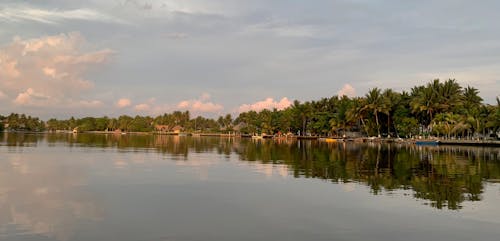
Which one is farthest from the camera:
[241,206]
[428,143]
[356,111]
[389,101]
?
[356,111]

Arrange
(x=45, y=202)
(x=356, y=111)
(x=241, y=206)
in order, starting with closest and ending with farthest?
(x=45, y=202) → (x=241, y=206) → (x=356, y=111)

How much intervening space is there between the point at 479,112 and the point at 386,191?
247 feet

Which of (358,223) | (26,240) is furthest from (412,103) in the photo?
(26,240)

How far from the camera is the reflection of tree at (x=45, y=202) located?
13070 mm

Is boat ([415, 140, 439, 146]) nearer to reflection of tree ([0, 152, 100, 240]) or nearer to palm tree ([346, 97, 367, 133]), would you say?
palm tree ([346, 97, 367, 133])

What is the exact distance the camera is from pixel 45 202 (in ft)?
55.4

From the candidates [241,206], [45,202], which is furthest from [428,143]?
[45,202]

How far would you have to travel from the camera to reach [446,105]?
9188cm

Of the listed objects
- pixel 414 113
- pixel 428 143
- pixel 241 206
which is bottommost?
pixel 241 206

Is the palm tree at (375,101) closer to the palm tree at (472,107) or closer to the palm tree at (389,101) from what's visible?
the palm tree at (389,101)

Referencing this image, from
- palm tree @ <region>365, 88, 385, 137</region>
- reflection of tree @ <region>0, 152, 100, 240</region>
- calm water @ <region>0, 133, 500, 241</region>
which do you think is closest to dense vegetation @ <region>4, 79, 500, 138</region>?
palm tree @ <region>365, 88, 385, 137</region>

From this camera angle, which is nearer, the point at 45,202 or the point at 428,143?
the point at 45,202

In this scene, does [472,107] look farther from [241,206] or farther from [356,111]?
[241,206]

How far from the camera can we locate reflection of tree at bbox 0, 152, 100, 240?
13.1m
